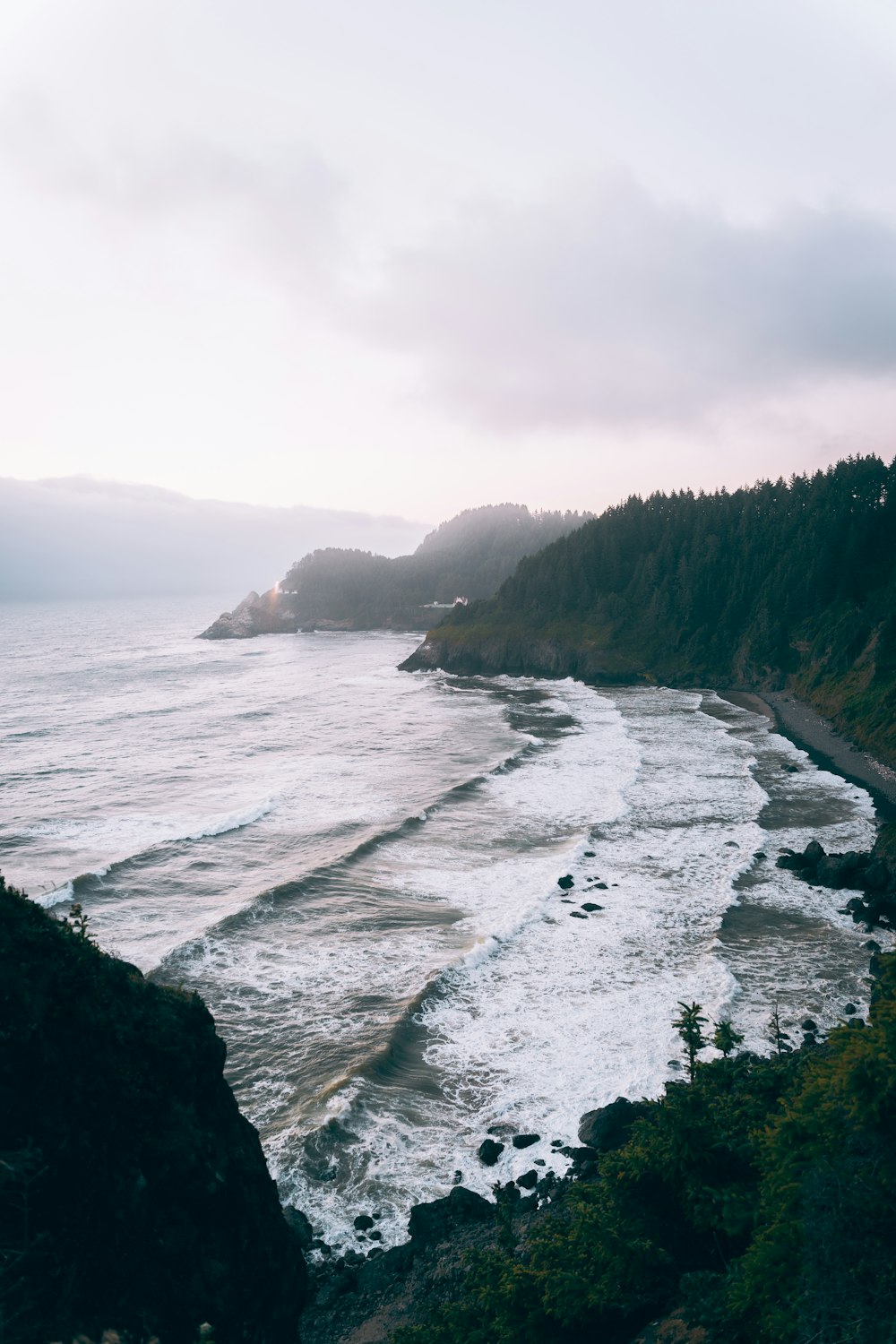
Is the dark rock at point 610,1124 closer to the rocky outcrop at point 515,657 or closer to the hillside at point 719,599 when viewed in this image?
the hillside at point 719,599

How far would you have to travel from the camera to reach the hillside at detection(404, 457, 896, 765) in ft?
288

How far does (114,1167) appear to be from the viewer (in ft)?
36.5

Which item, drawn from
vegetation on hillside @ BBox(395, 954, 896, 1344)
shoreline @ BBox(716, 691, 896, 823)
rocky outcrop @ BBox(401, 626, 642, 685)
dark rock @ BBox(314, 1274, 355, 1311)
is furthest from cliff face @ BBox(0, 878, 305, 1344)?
rocky outcrop @ BBox(401, 626, 642, 685)

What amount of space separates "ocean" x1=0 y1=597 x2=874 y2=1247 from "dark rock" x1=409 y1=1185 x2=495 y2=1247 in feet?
1.76

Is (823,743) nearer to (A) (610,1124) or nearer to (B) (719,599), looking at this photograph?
(B) (719,599)

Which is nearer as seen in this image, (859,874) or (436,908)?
(436,908)

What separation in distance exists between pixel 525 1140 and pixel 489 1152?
124 centimetres

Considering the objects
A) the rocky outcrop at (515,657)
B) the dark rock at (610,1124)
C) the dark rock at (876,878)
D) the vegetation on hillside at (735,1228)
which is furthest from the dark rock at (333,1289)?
the rocky outcrop at (515,657)

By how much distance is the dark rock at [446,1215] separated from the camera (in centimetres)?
1862

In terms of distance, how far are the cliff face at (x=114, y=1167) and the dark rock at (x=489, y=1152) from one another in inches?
328

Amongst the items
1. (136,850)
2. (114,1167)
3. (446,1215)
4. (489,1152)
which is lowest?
(446,1215)

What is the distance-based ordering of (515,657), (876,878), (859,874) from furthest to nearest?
(515,657)
(859,874)
(876,878)

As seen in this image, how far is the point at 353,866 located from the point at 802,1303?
110 ft

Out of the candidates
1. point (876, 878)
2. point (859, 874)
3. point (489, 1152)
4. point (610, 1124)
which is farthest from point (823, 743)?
point (489, 1152)
